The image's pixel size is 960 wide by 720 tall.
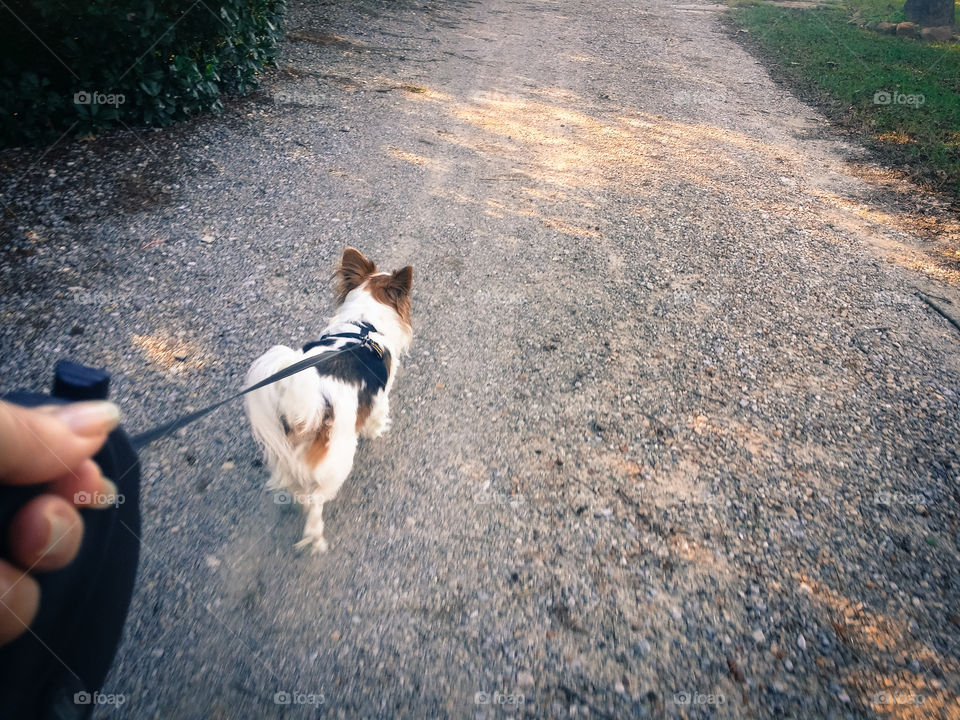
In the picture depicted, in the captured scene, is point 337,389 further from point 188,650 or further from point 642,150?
point 642,150

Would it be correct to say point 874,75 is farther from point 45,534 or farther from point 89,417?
point 45,534

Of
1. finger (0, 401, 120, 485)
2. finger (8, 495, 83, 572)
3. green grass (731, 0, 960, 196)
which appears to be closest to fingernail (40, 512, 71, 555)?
finger (8, 495, 83, 572)

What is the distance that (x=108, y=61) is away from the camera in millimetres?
5629

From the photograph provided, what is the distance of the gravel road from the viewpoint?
261 cm

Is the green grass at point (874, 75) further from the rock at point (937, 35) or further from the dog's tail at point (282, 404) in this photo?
the dog's tail at point (282, 404)

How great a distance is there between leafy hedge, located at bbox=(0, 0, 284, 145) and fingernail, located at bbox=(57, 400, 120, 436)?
19.2ft

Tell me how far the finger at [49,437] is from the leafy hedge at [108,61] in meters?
5.88

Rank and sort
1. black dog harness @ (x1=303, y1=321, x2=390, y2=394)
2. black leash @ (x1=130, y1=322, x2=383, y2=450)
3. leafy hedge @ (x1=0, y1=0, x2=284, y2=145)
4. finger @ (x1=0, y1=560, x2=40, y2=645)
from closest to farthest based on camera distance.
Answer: finger @ (x1=0, y1=560, x2=40, y2=645), black leash @ (x1=130, y1=322, x2=383, y2=450), black dog harness @ (x1=303, y1=321, x2=390, y2=394), leafy hedge @ (x1=0, y1=0, x2=284, y2=145)

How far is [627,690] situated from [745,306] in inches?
151

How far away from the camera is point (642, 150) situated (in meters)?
7.59

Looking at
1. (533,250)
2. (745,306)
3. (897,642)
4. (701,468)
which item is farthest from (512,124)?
(897,642)

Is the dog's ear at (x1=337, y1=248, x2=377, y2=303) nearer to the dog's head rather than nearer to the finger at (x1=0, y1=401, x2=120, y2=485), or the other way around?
the dog's head

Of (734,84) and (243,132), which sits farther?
(734,84)

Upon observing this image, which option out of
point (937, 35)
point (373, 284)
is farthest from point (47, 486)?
point (937, 35)
